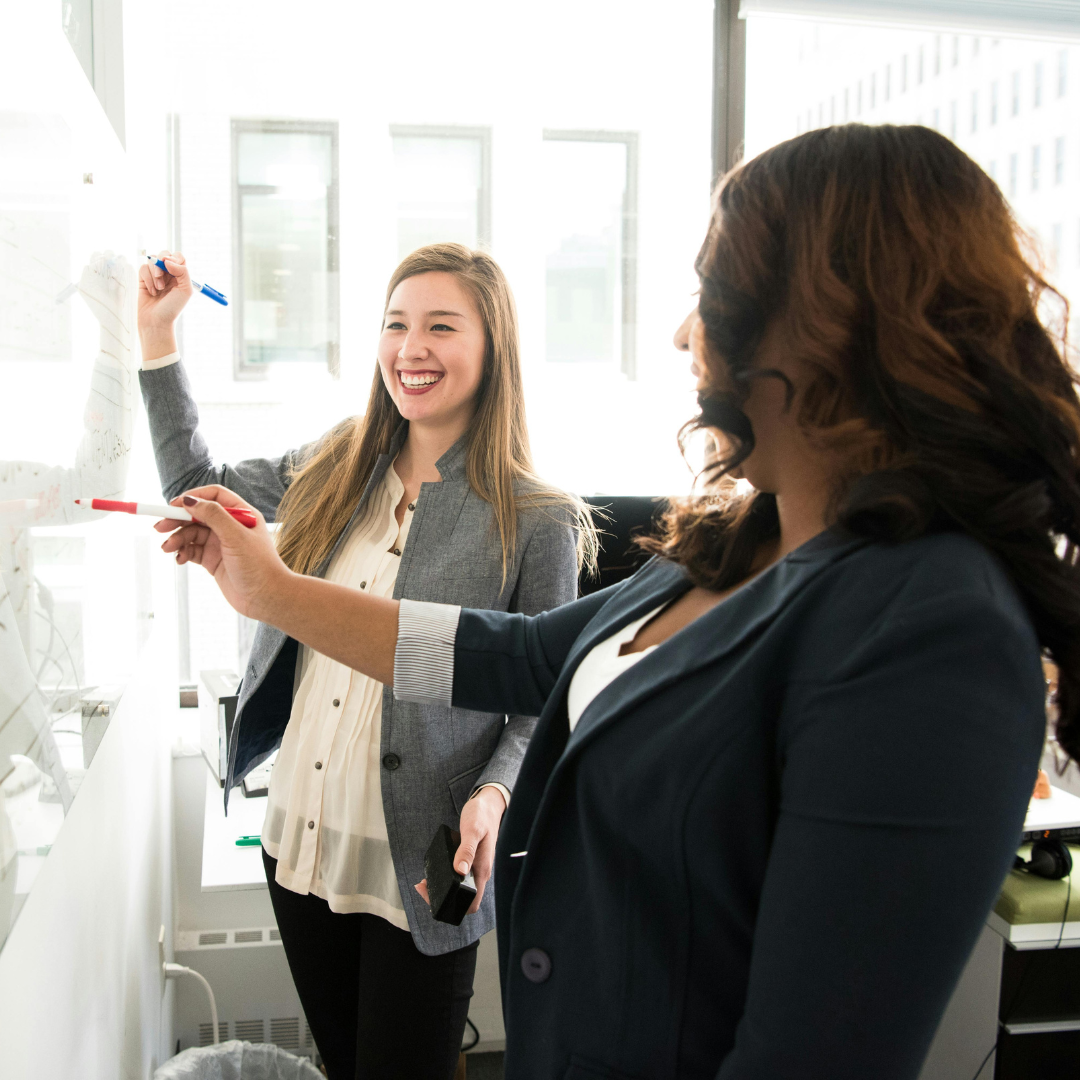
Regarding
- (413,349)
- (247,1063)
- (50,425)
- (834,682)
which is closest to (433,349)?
(413,349)

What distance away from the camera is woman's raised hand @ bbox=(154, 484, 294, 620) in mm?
983

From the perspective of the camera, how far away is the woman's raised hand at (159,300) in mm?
1436

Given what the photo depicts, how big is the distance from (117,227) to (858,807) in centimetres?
129

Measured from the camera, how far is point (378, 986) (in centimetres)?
127

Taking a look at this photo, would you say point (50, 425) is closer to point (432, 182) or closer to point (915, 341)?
point (915, 341)

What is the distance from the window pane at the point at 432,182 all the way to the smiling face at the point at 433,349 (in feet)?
4.23

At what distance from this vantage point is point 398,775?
126cm

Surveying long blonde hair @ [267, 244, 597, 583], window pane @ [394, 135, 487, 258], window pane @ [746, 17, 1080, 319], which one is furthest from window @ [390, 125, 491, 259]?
long blonde hair @ [267, 244, 597, 583]

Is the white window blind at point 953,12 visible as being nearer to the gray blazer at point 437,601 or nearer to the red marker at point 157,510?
the gray blazer at point 437,601

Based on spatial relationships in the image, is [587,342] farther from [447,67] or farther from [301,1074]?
[301,1074]

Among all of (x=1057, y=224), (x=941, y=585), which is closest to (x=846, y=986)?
(x=941, y=585)

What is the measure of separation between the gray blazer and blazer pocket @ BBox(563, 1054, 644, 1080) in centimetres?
53

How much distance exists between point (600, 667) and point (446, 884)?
0.39 metres

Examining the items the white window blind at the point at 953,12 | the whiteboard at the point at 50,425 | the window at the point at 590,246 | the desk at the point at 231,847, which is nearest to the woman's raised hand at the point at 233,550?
the whiteboard at the point at 50,425
